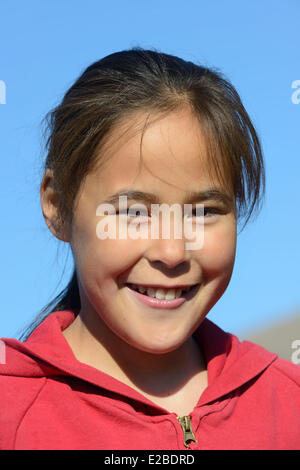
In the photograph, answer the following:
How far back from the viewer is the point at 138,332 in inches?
99.0

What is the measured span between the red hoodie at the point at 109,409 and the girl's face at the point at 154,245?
0.65 feet

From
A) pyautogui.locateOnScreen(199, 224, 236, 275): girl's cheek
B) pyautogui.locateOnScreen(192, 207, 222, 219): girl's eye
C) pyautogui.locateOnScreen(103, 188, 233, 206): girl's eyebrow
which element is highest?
pyautogui.locateOnScreen(103, 188, 233, 206): girl's eyebrow

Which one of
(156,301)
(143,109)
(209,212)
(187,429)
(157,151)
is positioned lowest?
→ (187,429)

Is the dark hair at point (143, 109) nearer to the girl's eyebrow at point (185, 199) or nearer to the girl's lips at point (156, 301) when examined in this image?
the girl's eyebrow at point (185, 199)

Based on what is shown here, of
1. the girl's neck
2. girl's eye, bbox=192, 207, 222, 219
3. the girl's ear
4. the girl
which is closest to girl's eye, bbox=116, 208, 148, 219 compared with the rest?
the girl

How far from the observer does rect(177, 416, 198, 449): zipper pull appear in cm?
244

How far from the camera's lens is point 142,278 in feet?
8.11

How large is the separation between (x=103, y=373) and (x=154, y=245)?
0.46 metres

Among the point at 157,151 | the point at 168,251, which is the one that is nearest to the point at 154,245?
→ the point at 168,251

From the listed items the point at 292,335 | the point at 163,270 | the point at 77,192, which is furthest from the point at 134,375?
the point at 292,335

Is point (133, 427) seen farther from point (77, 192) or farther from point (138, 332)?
point (77, 192)

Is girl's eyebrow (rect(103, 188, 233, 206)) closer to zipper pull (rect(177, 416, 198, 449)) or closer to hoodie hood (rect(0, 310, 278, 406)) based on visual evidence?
hoodie hood (rect(0, 310, 278, 406))

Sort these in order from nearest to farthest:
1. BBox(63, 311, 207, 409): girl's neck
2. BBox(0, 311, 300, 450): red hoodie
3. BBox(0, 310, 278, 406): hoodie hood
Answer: BBox(0, 311, 300, 450): red hoodie
BBox(0, 310, 278, 406): hoodie hood
BBox(63, 311, 207, 409): girl's neck

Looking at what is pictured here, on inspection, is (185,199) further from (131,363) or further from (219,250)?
(131,363)
